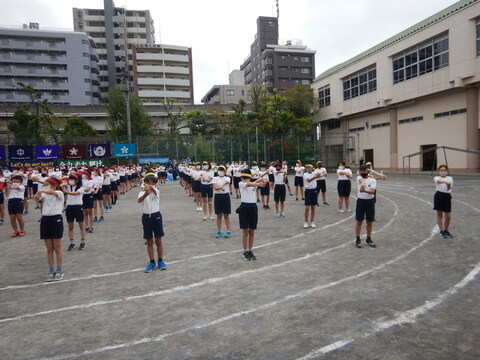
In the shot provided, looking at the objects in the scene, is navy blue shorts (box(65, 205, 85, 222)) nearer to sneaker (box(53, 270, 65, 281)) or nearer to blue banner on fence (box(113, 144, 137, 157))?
sneaker (box(53, 270, 65, 281))

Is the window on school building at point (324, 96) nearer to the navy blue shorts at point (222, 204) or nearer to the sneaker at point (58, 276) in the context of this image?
the navy blue shorts at point (222, 204)

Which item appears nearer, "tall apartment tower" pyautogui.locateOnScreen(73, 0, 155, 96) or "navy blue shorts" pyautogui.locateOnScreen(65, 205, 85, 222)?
"navy blue shorts" pyautogui.locateOnScreen(65, 205, 85, 222)

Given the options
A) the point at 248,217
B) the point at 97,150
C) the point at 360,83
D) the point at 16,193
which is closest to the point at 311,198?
the point at 248,217

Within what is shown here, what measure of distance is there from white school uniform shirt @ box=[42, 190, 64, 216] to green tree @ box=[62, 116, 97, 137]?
43.2m

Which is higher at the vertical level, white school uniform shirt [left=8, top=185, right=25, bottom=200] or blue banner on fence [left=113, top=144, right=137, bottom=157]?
blue banner on fence [left=113, top=144, right=137, bottom=157]

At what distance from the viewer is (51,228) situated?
685cm

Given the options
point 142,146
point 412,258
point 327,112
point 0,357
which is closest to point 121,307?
point 0,357

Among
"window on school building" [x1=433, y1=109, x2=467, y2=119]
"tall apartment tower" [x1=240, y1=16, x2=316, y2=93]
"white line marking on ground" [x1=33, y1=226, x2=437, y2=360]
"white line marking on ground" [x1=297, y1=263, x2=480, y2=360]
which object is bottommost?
"white line marking on ground" [x1=297, y1=263, x2=480, y2=360]

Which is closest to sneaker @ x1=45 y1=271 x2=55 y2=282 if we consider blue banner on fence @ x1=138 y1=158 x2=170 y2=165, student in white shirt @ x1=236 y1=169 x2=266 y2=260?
student in white shirt @ x1=236 y1=169 x2=266 y2=260

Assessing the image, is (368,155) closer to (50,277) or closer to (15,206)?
(15,206)

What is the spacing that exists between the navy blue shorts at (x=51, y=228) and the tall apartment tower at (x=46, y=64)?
76072 millimetres

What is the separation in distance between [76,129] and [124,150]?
53.7 ft

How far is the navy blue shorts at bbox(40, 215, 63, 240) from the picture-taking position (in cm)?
682

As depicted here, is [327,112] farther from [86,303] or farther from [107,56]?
[107,56]
